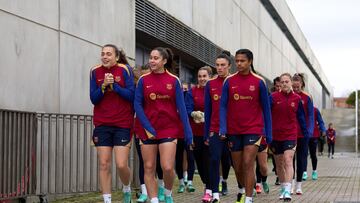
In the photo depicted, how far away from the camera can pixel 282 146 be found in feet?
36.5

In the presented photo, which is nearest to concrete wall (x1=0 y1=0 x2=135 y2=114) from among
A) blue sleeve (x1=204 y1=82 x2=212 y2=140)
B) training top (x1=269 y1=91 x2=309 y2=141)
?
blue sleeve (x1=204 y1=82 x2=212 y2=140)

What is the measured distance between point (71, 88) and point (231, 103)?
3840 mm

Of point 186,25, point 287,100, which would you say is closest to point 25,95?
point 287,100

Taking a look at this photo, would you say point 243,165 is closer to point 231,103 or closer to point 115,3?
point 231,103

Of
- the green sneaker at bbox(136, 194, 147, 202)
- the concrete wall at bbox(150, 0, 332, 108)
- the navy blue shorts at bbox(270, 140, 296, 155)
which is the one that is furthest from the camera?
the concrete wall at bbox(150, 0, 332, 108)

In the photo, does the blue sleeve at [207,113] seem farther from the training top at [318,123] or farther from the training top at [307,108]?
the training top at [318,123]

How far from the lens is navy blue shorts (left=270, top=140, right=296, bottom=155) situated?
11011mm

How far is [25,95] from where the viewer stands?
32.7ft

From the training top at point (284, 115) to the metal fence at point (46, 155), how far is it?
2980 mm

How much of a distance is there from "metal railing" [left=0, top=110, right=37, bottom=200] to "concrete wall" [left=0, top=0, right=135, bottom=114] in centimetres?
38

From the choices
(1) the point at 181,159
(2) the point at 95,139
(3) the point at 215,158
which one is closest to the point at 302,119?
(1) the point at 181,159

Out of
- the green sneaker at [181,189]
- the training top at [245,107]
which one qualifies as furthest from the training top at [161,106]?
the green sneaker at [181,189]

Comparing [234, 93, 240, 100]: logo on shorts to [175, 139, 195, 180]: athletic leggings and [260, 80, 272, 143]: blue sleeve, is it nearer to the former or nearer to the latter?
[260, 80, 272, 143]: blue sleeve

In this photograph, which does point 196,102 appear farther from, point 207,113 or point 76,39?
point 76,39
